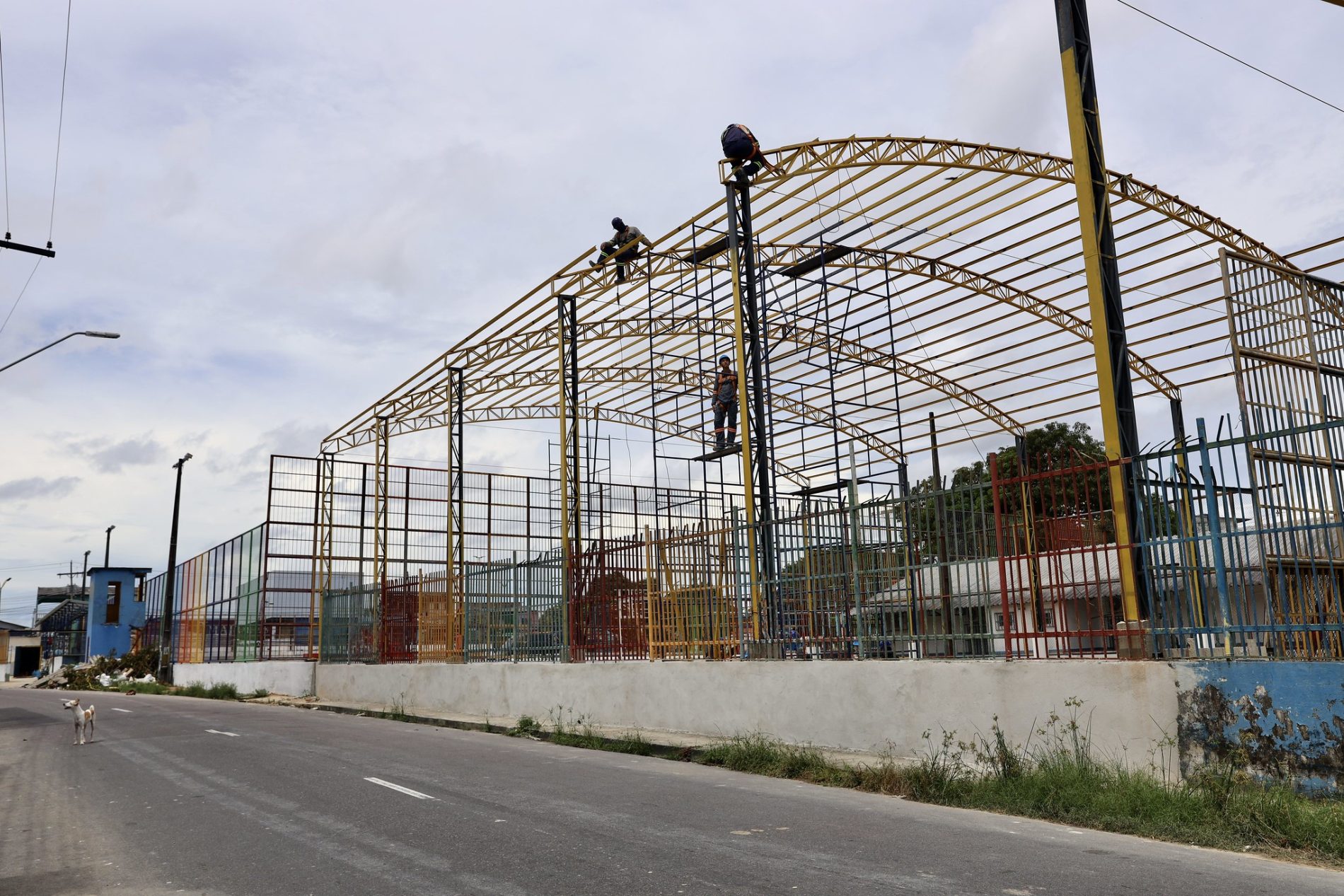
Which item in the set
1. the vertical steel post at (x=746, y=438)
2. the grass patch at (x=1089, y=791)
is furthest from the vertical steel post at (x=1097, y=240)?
the vertical steel post at (x=746, y=438)

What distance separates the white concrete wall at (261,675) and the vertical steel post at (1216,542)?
25.5m

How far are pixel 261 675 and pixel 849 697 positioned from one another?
25.4 metres

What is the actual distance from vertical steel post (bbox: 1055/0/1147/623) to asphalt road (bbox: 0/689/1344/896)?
12.7 ft

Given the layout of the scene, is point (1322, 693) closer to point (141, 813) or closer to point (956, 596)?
point (956, 596)

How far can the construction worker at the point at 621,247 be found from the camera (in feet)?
66.0

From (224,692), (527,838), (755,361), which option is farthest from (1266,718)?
(224,692)

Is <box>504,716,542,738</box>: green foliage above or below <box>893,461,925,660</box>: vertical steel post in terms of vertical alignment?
below

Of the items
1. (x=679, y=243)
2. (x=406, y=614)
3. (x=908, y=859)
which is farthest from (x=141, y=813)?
(x=406, y=614)

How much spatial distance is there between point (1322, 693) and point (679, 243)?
14.0 meters

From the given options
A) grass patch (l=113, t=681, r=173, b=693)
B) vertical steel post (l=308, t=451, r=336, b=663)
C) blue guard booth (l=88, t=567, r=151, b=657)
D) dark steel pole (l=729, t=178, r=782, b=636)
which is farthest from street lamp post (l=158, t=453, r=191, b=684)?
dark steel pole (l=729, t=178, r=782, b=636)

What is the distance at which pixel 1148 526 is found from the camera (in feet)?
31.8

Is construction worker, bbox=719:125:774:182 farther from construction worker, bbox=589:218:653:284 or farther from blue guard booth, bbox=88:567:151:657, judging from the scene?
blue guard booth, bbox=88:567:151:657

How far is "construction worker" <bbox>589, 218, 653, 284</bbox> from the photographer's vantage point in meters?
20.1

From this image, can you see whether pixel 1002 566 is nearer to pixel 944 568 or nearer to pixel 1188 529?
pixel 944 568
